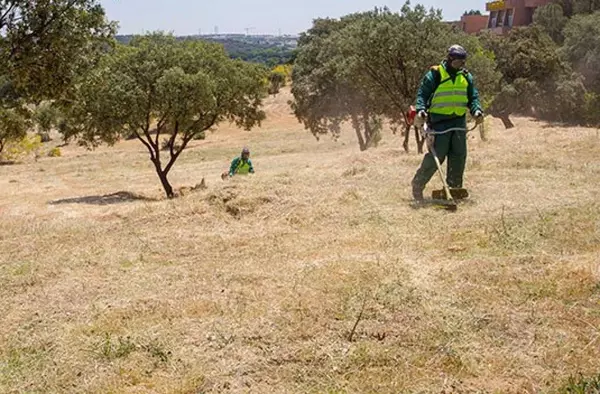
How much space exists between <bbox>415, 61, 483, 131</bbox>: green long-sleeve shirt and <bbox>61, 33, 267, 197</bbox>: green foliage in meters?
11.0

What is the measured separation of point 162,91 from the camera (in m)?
17.5

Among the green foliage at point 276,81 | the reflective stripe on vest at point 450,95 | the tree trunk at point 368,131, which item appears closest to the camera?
the reflective stripe on vest at point 450,95

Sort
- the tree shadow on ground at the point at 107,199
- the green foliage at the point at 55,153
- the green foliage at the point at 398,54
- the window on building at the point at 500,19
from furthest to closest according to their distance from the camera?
the window on building at the point at 500,19 → the green foliage at the point at 55,153 → the tree shadow on ground at the point at 107,199 → the green foliage at the point at 398,54

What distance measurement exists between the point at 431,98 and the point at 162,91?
1133cm

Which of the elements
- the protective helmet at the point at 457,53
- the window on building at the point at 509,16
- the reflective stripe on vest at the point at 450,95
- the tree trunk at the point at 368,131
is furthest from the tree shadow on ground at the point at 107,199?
the window on building at the point at 509,16

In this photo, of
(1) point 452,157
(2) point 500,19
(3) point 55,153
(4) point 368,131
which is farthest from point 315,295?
(2) point 500,19

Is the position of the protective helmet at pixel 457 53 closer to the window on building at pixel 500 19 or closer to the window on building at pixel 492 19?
the window on building at pixel 500 19

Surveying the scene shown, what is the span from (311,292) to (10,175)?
29833 mm

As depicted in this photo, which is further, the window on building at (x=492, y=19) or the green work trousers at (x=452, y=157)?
the window on building at (x=492, y=19)

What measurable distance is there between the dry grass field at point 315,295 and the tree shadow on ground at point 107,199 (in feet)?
35.6

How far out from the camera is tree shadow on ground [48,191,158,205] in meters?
19.0

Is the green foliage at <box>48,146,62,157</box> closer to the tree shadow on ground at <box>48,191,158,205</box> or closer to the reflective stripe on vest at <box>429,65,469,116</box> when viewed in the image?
the tree shadow on ground at <box>48,191,158,205</box>

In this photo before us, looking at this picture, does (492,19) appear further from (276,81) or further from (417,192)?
(417,192)

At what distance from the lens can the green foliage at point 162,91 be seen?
57.8 feet
